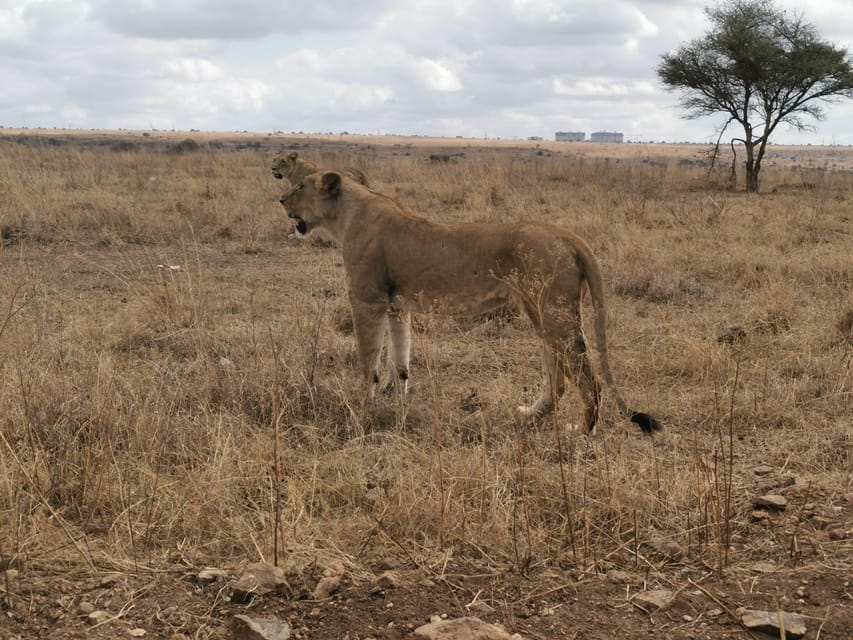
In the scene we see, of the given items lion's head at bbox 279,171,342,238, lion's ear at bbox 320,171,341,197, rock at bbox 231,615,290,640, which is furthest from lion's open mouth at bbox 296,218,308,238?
rock at bbox 231,615,290,640

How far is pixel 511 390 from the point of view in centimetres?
545

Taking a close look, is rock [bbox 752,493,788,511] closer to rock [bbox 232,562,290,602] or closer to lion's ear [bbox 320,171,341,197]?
rock [bbox 232,562,290,602]

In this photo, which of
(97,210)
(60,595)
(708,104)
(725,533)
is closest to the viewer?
(60,595)

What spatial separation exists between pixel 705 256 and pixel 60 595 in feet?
27.9

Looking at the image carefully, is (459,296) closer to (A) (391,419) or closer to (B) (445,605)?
(A) (391,419)

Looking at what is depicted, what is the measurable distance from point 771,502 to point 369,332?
2824mm

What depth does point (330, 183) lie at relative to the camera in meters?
6.12

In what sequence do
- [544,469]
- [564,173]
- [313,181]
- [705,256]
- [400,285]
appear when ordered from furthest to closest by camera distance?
[564,173]
[705,256]
[313,181]
[400,285]
[544,469]

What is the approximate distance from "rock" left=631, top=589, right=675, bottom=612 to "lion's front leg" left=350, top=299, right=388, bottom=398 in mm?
2929

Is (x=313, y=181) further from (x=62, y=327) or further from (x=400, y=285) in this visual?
(x=62, y=327)

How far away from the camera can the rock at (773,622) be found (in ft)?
8.71

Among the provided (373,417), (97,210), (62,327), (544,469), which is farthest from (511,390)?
(97,210)

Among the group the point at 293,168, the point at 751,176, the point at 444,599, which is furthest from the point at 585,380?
the point at 751,176

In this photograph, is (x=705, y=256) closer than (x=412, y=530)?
No
